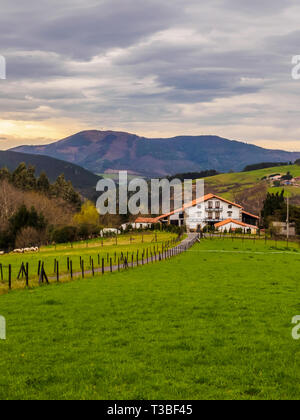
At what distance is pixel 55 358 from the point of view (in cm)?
1407

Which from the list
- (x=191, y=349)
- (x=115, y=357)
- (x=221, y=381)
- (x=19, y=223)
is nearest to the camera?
(x=221, y=381)

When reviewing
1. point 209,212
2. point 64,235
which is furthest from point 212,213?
point 64,235

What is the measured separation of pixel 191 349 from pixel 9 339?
6087 millimetres

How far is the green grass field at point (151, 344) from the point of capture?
11656 mm

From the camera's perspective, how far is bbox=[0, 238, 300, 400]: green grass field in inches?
459

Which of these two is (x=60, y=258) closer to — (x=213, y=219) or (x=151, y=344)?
(x=151, y=344)

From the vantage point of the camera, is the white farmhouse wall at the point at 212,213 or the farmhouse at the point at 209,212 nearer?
the farmhouse at the point at 209,212

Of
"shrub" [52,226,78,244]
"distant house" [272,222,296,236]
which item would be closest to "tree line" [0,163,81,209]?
"shrub" [52,226,78,244]

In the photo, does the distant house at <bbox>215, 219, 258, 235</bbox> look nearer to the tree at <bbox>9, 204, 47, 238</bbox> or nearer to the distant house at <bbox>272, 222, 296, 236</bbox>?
the distant house at <bbox>272, 222, 296, 236</bbox>

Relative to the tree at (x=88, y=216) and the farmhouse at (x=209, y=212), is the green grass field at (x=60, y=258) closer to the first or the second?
the tree at (x=88, y=216)

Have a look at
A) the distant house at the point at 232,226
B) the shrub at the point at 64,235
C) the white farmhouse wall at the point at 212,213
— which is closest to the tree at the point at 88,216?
the shrub at the point at 64,235

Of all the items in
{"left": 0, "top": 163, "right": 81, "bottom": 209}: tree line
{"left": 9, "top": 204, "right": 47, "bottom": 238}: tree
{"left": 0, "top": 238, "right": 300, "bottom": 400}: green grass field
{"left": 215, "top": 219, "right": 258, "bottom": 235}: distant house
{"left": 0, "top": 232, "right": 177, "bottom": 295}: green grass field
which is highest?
{"left": 0, "top": 163, "right": 81, "bottom": 209}: tree line
